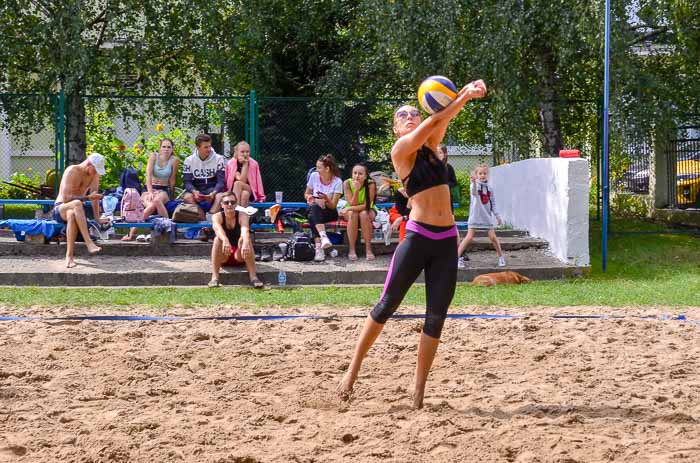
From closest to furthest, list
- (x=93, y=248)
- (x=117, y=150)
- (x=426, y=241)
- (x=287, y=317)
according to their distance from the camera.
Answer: (x=426, y=241) → (x=287, y=317) → (x=93, y=248) → (x=117, y=150)

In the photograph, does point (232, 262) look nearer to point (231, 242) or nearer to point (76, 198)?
point (231, 242)

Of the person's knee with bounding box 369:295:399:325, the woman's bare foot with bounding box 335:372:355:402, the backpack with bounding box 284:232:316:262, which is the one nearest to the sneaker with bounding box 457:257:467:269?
the backpack with bounding box 284:232:316:262

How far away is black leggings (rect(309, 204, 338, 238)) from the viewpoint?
13297mm

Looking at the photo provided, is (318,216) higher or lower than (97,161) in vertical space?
lower

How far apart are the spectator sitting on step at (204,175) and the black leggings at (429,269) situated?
765 cm

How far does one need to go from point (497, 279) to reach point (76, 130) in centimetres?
837

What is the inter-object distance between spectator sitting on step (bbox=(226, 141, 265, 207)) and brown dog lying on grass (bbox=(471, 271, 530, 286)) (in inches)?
126

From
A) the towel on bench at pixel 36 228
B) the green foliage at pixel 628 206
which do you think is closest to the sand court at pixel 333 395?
the towel on bench at pixel 36 228

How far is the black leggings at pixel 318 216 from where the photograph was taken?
43.6ft

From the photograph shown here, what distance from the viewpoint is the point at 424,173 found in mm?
6035

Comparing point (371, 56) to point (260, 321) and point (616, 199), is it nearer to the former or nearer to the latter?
point (616, 199)

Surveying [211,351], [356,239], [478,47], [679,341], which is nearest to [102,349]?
[211,351]

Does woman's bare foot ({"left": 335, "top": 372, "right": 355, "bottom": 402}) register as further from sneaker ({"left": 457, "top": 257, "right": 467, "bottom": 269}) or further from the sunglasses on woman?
sneaker ({"left": 457, "top": 257, "right": 467, "bottom": 269})

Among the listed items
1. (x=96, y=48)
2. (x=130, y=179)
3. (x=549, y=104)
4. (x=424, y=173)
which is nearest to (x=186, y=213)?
(x=130, y=179)
